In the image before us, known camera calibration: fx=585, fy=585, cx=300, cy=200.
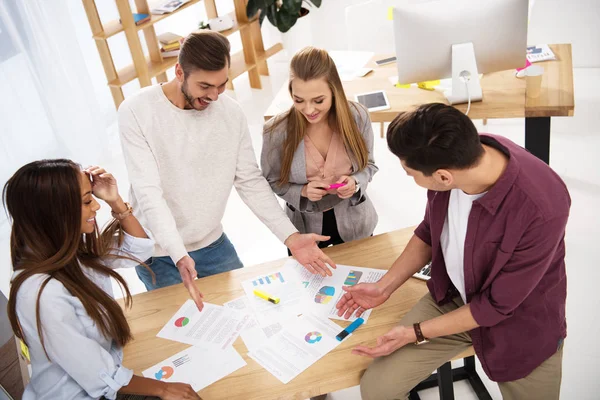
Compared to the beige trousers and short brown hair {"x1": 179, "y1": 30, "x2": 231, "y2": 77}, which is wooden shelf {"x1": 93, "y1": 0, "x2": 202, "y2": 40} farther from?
the beige trousers

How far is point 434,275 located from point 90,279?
1.11m

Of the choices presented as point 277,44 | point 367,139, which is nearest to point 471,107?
point 367,139

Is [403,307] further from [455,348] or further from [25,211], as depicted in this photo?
[25,211]

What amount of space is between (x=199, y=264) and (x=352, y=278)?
28.7 inches

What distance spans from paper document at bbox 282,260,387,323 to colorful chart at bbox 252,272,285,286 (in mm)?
35

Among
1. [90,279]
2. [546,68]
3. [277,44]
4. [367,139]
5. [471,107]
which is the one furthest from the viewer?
[277,44]

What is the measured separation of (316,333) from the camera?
193 centimetres

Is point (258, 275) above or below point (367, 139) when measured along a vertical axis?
below

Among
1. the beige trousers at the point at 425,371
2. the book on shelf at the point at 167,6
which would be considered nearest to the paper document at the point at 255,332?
the beige trousers at the point at 425,371

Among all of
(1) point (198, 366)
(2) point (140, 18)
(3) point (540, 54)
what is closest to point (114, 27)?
(2) point (140, 18)

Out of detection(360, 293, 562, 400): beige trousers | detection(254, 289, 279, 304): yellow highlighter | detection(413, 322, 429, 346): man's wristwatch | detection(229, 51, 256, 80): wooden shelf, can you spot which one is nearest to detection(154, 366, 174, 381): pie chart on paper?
detection(254, 289, 279, 304): yellow highlighter

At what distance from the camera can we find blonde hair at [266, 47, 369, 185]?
2.21m

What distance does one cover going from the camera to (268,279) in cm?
219

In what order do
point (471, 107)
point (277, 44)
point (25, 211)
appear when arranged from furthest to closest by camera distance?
point (277, 44), point (471, 107), point (25, 211)
